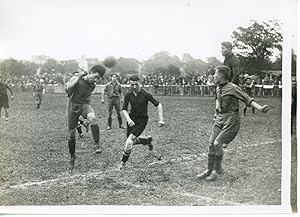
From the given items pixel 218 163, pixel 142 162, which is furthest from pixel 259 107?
pixel 142 162

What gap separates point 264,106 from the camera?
441 cm

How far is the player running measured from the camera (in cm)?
449

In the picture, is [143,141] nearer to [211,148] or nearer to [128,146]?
[128,146]

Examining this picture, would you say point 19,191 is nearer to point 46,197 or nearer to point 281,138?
point 46,197

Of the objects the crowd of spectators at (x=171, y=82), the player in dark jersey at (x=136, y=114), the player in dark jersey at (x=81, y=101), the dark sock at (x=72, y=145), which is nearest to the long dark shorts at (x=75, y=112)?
the player in dark jersey at (x=81, y=101)

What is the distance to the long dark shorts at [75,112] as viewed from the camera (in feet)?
15.1

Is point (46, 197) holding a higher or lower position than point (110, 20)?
lower

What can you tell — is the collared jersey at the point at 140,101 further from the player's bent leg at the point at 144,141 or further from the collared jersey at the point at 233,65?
the collared jersey at the point at 233,65

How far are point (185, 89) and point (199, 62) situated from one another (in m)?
0.31

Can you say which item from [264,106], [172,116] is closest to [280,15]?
Result: [264,106]

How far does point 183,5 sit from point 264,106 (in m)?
1.10

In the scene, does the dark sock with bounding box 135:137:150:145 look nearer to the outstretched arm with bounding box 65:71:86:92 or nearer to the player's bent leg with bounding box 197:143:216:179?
the player's bent leg with bounding box 197:143:216:179

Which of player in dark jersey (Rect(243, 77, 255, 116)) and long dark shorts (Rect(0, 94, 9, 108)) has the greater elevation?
player in dark jersey (Rect(243, 77, 255, 116))

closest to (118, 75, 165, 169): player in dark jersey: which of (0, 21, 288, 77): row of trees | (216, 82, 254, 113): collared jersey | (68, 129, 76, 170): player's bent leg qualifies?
(0, 21, 288, 77): row of trees
